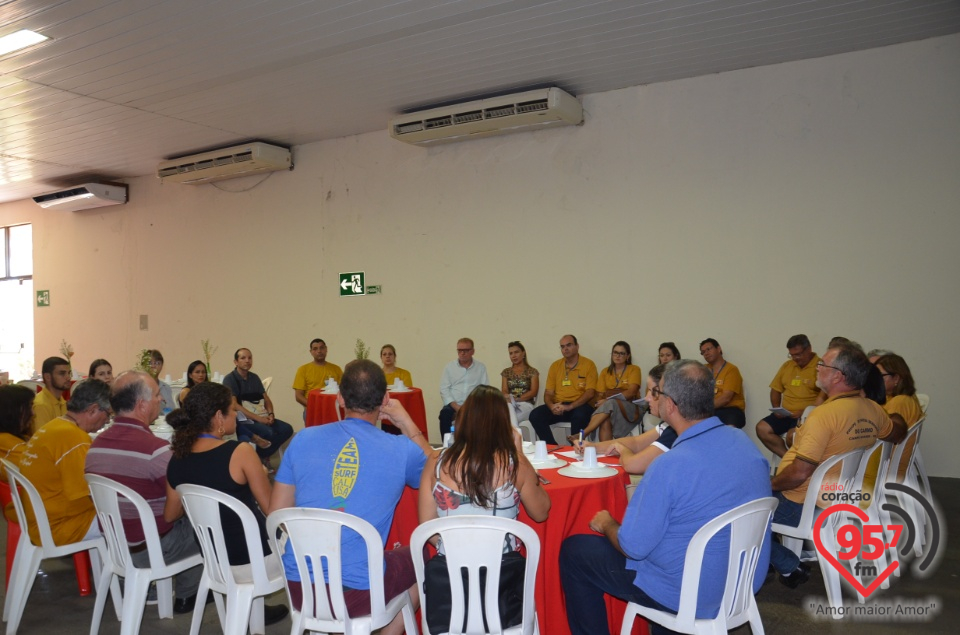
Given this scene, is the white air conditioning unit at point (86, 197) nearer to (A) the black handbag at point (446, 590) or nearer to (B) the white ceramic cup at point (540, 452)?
(B) the white ceramic cup at point (540, 452)

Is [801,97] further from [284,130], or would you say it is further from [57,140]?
[57,140]

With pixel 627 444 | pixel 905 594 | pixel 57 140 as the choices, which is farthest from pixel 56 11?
pixel 905 594

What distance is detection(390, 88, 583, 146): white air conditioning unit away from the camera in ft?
22.2

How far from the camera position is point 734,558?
2406mm

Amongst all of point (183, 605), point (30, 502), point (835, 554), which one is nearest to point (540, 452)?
point (835, 554)

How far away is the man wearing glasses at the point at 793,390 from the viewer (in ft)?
18.7

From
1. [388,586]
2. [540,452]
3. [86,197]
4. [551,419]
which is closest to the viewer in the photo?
[388,586]

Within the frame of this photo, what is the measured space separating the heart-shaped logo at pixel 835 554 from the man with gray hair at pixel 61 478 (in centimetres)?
342

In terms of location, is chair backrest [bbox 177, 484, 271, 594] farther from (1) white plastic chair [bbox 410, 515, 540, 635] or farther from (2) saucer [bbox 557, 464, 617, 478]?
(2) saucer [bbox 557, 464, 617, 478]

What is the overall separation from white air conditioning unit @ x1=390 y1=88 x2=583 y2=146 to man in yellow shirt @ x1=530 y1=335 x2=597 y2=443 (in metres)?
2.13

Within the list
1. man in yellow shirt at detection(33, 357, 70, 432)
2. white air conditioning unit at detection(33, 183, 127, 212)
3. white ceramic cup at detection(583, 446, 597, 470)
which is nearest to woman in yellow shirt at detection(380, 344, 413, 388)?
man in yellow shirt at detection(33, 357, 70, 432)

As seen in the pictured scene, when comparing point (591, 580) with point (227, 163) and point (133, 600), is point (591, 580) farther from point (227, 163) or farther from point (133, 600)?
point (227, 163)

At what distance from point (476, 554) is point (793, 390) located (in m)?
4.53

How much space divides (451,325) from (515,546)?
5749 mm
